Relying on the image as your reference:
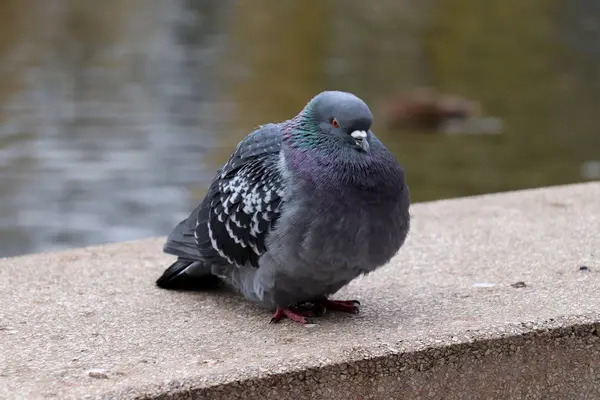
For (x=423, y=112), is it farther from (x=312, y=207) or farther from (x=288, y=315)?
(x=312, y=207)

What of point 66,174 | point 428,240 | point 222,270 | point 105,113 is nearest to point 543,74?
point 105,113

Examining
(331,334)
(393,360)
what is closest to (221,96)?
(331,334)

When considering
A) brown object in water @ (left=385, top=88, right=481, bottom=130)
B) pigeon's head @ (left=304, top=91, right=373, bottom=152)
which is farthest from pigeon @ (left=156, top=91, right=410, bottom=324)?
brown object in water @ (left=385, top=88, right=481, bottom=130)

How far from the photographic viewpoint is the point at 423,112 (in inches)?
469

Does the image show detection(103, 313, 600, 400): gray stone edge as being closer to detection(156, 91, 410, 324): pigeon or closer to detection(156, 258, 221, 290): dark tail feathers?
detection(156, 91, 410, 324): pigeon

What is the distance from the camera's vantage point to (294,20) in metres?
22.2

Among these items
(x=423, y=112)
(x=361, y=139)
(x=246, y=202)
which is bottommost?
(x=423, y=112)

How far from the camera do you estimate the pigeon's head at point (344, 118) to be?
3.23 metres

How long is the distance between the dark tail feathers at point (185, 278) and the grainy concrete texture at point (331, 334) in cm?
5

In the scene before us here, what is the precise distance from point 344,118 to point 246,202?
0.50 m

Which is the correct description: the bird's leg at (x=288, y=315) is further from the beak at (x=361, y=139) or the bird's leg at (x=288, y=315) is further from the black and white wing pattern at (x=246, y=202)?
the beak at (x=361, y=139)

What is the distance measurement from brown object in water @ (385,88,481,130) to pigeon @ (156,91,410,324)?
27.7 ft

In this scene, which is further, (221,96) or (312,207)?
(221,96)

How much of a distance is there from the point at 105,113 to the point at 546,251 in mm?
8161
